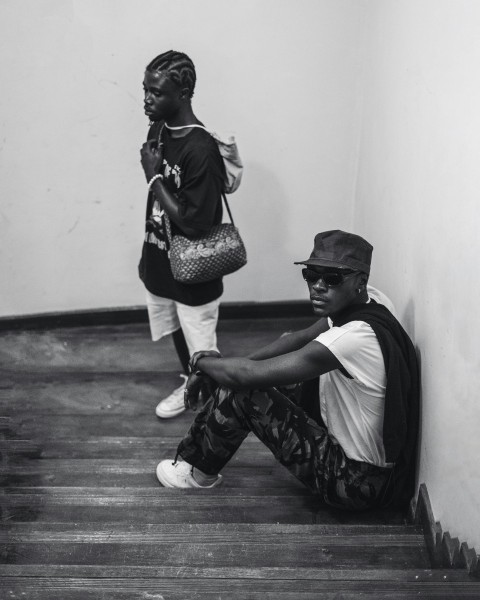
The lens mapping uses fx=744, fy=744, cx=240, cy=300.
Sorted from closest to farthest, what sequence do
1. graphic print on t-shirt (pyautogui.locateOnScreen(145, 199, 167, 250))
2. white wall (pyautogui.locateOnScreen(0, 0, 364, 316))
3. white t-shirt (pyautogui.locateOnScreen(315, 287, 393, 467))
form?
1. white t-shirt (pyautogui.locateOnScreen(315, 287, 393, 467))
2. graphic print on t-shirt (pyautogui.locateOnScreen(145, 199, 167, 250))
3. white wall (pyautogui.locateOnScreen(0, 0, 364, 316))

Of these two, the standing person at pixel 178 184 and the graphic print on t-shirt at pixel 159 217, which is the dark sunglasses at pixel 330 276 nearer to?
the standing person at pixel 178 184

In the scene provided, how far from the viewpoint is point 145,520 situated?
264 centimetres

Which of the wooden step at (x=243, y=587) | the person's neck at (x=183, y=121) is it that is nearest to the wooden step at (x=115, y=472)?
the wooden step at (x=243, y=587)

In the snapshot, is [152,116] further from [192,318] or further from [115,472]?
[115,472]

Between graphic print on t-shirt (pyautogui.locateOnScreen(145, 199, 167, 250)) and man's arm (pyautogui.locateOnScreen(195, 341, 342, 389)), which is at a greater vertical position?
graphic print on t-shirt (pyautogui.locateOnScreen(145, 199, 167, 250))

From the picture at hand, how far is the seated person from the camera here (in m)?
2.35

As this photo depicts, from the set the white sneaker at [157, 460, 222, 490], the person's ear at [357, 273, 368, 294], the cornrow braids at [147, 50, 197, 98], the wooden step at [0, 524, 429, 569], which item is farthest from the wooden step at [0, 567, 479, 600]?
the cornrow braids at [147, 50, 197, 98]

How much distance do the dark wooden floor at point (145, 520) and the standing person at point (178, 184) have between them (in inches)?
24.7

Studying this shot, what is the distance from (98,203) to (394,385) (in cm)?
244

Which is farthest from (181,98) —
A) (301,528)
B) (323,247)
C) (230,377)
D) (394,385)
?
(301,528)

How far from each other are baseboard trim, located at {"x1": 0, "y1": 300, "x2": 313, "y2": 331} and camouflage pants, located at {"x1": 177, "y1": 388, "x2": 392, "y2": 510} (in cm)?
187

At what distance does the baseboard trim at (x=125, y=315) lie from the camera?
4.50 metres

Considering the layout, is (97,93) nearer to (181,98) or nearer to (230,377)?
(181,98)

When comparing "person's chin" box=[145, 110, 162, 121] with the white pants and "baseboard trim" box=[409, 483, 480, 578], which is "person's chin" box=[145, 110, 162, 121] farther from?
"baseboard trim" box=[409, 483, 480, 578]
